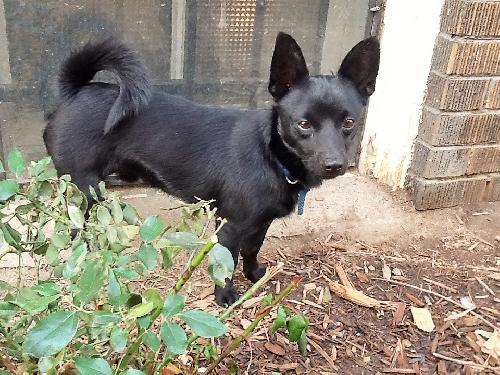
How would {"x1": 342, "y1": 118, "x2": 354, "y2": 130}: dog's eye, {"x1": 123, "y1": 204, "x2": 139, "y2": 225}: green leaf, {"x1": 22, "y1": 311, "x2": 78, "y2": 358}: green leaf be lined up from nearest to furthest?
1. {"x1": 22, "y1": 311, "x2": 78, "y2": 358}: green leaf
2. {"x1": 123, "y1": 204, "x2": 139, "y2": 225}: green leaf
3. {"x1": 342, "y1": 118, "x2": 354, "y2": 130}: dog's eye

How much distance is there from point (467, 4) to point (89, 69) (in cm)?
154

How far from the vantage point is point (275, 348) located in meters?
1.90

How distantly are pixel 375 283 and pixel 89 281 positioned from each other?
167 centimetres

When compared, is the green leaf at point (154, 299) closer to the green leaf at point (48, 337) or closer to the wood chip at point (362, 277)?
the green leaf at point (48, 337)

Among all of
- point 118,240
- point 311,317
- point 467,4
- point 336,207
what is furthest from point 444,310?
point 118,240

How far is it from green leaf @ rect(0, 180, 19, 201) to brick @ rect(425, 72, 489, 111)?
80.4 inches

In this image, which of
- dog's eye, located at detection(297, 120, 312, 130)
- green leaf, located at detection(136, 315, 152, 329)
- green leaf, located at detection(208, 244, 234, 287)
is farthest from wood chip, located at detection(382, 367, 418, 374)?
green leaf, located at detection(136, 315, 152, 329)

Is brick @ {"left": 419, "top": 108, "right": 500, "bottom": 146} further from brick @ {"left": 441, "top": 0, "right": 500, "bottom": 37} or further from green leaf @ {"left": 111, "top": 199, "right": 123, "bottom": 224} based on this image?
green leaf @ {"left": 111, "top": 199, "right": 123, "bottom": 224}

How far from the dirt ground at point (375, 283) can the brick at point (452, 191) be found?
0.04 metres

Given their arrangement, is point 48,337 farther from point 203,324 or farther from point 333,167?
point 333,167

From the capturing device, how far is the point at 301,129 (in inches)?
75.4

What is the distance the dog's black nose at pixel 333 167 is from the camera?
1836 mm

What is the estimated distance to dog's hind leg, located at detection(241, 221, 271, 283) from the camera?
215 cm

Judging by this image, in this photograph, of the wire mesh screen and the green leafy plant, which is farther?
the wire mesh screen
